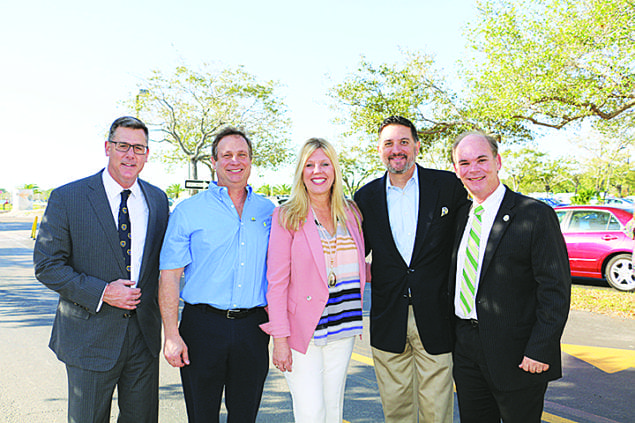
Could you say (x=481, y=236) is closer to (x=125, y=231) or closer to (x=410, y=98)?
(x=125, y=231)

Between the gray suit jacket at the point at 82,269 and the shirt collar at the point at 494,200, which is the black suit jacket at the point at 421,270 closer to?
the shirt collar at the point at 494,200

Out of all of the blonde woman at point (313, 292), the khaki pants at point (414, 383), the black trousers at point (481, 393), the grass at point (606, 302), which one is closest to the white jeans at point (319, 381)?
the blonde woman at point (313, 292)

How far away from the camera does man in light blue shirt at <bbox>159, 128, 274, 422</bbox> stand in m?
2.79

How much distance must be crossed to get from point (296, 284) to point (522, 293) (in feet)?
4.62

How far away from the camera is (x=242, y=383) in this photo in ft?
9.39

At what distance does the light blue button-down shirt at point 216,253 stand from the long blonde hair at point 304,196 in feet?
0.81

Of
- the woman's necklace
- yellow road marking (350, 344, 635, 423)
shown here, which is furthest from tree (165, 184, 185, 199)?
the woman's necklace

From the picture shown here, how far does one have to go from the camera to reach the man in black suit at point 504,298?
257 cm

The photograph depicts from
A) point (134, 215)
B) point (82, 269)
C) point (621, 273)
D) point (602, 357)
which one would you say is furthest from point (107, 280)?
point (621, 273)

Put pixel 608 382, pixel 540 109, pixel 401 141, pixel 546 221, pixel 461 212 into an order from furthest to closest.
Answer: pixel 540 109 → pixel 608 382 → pixel 401 141 → pixel 461 212 → pixel 546 221

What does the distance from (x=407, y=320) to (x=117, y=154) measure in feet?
7.56

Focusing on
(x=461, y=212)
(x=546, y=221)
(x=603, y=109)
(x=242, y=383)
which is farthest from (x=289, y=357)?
(x=603, y=109)

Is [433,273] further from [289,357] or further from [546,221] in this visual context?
[289,357]

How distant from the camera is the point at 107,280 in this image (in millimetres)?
2754
